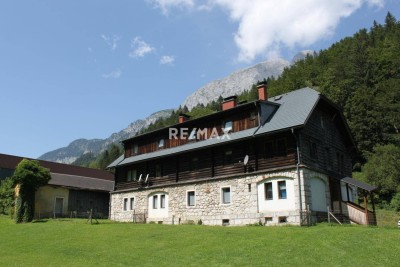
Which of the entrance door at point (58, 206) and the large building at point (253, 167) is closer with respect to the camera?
the large building at point (253, 167)

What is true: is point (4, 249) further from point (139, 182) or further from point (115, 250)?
point (139, 182)

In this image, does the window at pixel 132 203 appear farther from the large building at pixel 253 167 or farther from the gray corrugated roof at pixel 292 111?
the gray corrugated roof at pixel 292 111

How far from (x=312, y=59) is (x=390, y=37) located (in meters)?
19.1

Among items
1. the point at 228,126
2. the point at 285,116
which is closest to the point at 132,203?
the point at 228,126

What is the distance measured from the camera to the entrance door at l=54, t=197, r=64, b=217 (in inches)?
1741

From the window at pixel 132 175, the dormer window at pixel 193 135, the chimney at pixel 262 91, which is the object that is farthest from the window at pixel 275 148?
the window at pixel 132 175

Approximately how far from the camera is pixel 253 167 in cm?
2950

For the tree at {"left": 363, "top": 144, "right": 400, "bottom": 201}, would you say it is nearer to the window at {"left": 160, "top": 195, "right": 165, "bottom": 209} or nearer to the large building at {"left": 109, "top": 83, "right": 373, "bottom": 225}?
the large building at {"left": 109, "top": 83, "right": 373, "bottom": 225}

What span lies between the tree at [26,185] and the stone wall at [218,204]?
9.20 meters

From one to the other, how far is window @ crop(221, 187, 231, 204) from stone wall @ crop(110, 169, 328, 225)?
28 cm

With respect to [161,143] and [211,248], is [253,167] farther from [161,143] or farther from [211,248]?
[161,143]

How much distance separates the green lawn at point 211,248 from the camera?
51.6ft

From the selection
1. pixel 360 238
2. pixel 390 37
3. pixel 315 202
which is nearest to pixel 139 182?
pixel 315 202

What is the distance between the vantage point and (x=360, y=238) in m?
18.7
